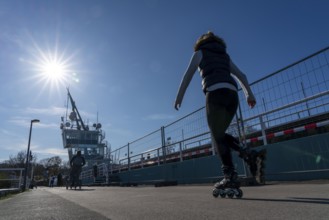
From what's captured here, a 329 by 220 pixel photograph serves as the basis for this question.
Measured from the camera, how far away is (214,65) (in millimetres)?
3023

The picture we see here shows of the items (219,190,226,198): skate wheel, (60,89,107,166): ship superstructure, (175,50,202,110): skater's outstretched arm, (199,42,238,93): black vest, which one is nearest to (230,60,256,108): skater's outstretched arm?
(199,42,238,93): black vest

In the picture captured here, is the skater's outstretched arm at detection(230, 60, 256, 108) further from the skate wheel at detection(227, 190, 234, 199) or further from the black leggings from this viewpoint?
the skate wheel at detection(227, 190, 234, 199)

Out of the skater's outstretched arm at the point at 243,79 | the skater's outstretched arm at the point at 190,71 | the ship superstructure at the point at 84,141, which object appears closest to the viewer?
the skater's outstretched arm at the point at 190,71

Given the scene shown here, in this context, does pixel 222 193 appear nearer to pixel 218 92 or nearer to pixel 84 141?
pixel 218 92

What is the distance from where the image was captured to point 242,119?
19.9 ft

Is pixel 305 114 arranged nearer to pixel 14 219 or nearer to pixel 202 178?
pixel 202 178

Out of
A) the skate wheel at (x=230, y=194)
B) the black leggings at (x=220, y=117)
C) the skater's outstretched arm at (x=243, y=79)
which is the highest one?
the skater's outstretched arm at (x=243, y=79)

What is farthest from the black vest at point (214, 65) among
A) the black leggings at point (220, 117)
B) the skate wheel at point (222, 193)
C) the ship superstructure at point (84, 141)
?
the ship superstructure at point (84, 141)

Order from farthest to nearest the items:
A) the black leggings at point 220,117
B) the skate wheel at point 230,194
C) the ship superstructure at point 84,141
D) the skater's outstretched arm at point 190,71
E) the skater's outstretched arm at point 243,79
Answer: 1. the ship superstructure at point 84,141
2. the skater's outstretched arm at point 243,79
3. the skater's outstretched arm at point 190,71
4. the black leggings at point 220,117
5. the skate wheel at point 230,194

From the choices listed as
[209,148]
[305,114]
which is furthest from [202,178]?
[305,114]

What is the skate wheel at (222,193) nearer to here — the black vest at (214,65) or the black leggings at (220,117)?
the black leggings at (220,117)

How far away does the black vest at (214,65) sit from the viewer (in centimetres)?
297

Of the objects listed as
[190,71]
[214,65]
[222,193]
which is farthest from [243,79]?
[222,193]

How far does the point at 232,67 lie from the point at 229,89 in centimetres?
54
